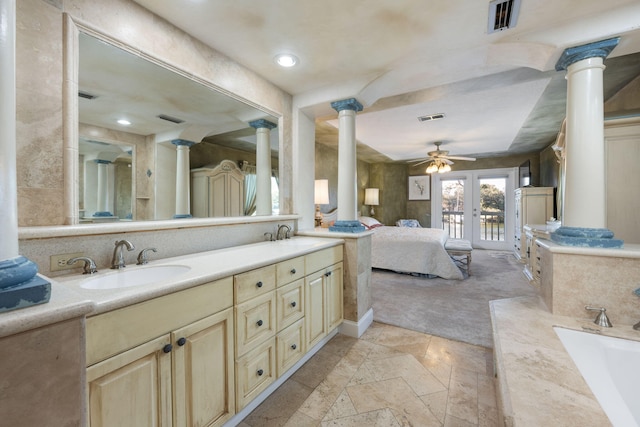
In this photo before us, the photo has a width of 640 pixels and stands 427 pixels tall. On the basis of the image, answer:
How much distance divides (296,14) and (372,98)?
3.98ft

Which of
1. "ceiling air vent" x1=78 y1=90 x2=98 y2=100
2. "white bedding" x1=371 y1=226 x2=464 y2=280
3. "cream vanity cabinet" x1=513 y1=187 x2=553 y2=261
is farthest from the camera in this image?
"cream vanity cabinet" x1=513 y1=187 x2=553 y2=261

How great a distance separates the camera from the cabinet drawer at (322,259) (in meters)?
1.97

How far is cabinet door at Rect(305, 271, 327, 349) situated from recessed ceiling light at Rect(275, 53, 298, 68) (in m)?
1.70

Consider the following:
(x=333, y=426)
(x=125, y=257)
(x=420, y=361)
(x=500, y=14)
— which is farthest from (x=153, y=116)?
(x=420, y=361)

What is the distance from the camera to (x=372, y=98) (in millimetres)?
2688

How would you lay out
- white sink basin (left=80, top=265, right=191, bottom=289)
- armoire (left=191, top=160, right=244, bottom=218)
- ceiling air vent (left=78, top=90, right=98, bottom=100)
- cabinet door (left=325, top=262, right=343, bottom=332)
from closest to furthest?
1. white sink basin (left=80, top=265, right=191, bottom=289)
2. ceiling air vent (left=78, top=90, right=98, bottom=100)
3. armoire (left=191, top=160, right=244, bottom=218)
4. cabinet door (left=325, top=262, right=343, bottom=332)

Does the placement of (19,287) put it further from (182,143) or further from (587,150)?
(587,150)

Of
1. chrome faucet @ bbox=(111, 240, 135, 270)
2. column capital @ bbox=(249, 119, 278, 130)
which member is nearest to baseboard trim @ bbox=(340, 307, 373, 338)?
chrome faucet @ bbox=(111, 240, 135, 270)

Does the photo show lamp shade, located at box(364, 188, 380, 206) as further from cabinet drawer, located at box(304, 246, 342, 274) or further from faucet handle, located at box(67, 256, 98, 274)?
faucet handle, located at box(67, 256, 98, 274)

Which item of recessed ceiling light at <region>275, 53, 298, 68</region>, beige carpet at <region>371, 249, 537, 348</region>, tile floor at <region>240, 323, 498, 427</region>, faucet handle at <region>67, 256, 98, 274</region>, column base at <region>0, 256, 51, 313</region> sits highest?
recessed ceiling light at <region>275, 53, 298, 68</region>

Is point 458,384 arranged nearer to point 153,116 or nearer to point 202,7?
point 153,116

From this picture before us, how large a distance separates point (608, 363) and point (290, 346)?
1.71 metres

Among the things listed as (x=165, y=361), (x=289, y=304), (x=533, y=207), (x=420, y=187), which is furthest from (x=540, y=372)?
(x=420, y=187)

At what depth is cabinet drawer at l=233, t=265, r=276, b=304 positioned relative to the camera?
4.58ft
